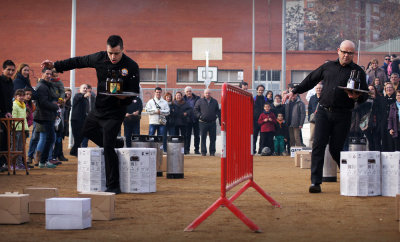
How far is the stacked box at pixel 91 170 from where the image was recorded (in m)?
10.7

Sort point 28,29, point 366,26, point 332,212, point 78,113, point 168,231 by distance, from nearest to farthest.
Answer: point 168,231 → point 332,212 → point 78,113 → point 28,29 → point 366,26

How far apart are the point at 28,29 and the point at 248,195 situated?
46840 millimetres

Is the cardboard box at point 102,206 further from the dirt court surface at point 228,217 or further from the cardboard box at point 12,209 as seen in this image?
the cardboard box at point 12,209

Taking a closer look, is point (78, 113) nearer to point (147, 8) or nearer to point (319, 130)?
point (319, 130)

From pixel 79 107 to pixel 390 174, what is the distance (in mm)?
11127

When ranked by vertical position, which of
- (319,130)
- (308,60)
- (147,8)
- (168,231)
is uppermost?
(147,8)

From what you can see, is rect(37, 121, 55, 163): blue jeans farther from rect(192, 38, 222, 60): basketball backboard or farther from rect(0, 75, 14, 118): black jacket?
rect(192, 38, 222, 60): basketball backboard

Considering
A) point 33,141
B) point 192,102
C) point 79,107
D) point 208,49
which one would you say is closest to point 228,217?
point 33,141

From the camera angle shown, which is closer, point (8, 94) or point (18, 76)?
point (8, 94)

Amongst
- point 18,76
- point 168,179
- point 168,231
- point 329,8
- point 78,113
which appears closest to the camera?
point 168,231

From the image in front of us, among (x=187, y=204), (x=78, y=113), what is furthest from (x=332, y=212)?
(x=78, y=113)

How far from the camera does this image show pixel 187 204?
368 inches

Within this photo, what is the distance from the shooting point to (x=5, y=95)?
14039mm

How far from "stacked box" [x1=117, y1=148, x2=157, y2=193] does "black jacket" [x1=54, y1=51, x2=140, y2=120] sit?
71 centimetres
